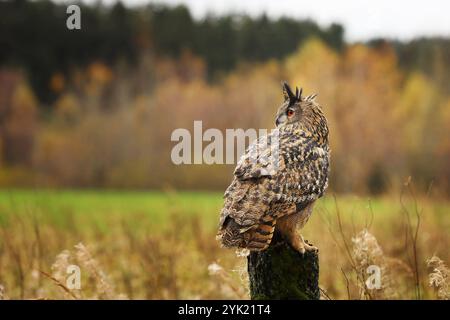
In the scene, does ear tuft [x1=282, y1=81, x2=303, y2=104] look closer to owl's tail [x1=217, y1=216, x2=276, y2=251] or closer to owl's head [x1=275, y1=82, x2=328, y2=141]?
owl's head [x1=275, y1=82, x2=328, y2=141]

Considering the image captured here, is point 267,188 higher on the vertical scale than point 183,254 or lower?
higher

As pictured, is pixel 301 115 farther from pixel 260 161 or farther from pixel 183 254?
pixel 183 254

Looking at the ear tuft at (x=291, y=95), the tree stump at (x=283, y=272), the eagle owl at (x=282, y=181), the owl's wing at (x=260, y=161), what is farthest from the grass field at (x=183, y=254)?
the ear tuft at (x=291, y=95)

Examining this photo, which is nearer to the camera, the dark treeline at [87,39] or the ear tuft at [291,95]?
the ear tuft at [291,95]

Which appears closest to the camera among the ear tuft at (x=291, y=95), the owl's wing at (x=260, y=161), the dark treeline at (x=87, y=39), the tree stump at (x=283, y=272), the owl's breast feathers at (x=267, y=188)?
the owl's breast feathers at (x=267, y=188)

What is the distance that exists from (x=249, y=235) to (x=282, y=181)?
0.43 metres

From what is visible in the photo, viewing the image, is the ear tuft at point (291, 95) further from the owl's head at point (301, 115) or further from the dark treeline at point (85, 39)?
the dark treeline at point (85, 39)

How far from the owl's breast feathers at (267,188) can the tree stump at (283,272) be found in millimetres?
395

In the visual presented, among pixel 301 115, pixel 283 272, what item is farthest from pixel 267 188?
pixel 301 115

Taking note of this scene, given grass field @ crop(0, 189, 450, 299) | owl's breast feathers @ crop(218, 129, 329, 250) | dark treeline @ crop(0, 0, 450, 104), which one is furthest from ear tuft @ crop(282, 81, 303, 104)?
dark treeline @ crop(0, 0, 450, 104)

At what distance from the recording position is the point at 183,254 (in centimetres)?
1052

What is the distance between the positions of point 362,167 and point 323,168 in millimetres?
16716

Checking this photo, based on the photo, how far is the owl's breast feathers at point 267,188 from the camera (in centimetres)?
366
